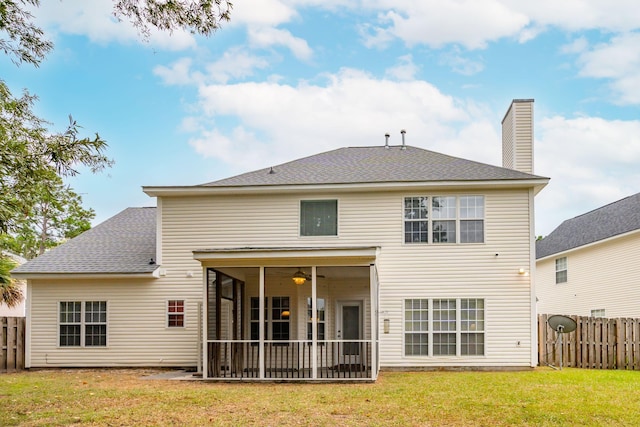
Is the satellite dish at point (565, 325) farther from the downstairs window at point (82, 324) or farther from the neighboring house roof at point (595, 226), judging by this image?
the downstairs window at point (82, 324)

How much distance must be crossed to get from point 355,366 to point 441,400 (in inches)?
146

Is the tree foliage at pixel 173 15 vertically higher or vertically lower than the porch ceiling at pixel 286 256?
higher

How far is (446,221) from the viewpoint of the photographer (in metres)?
16.0

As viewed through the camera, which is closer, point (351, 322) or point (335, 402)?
point (335, 402)

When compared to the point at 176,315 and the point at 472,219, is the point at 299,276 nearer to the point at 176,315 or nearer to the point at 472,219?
the point at 176,315

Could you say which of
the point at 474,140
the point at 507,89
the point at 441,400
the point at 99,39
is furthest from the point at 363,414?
the point at 474,140

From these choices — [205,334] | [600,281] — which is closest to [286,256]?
[205,334]

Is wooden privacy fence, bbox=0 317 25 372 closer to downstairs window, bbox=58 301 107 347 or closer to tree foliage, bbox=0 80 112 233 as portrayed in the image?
downstairs window, bbox=58 301 107 347

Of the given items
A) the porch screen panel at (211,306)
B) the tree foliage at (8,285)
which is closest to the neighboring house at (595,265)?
the porch screen panel at (211,306)

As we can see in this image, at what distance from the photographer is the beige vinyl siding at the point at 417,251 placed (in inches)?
617

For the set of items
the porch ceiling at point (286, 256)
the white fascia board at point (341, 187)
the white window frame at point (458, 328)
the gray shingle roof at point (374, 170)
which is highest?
the gray shingle roof at point (374, 170)

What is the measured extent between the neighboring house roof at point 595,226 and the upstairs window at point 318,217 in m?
11.0

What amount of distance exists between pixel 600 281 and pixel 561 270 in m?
3.61

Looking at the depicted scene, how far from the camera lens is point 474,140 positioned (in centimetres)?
2317
